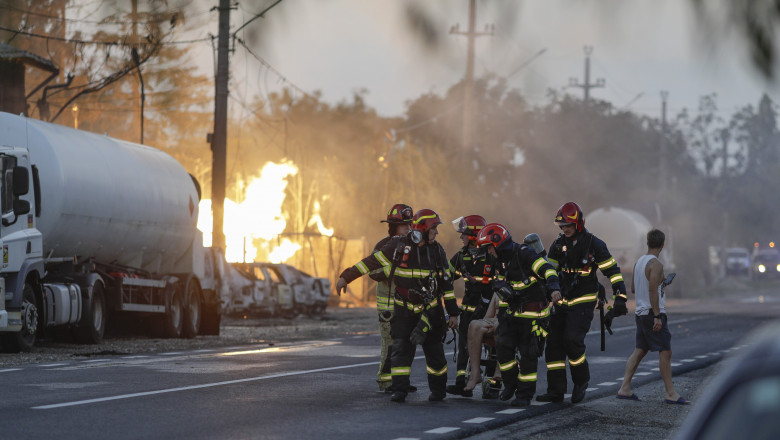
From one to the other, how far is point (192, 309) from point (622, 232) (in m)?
26.3

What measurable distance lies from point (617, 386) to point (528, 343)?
2.68 meters

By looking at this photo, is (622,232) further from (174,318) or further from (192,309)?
(174,318)

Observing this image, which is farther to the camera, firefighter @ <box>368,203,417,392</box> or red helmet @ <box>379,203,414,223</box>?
red helmet @ <box>379,203,414,223</box>

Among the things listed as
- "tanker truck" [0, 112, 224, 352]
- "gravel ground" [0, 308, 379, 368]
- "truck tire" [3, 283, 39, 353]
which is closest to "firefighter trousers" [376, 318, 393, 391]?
"gravel ground" [0, 308, 379, 368]

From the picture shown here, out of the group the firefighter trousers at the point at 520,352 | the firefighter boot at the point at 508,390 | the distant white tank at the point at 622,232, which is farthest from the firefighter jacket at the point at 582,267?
the distant white tank at the point at 622,232

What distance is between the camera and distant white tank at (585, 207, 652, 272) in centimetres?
4734

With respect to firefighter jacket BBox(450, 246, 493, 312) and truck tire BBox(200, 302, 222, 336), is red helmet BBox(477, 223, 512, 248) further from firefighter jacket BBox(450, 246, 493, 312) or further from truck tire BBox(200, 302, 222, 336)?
truck tire BBox(200, 302, 222, 336)

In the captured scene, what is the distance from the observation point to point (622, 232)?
47.9 meters

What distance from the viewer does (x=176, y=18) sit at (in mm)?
4219

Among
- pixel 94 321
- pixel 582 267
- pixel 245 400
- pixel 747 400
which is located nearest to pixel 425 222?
pixel 582 267

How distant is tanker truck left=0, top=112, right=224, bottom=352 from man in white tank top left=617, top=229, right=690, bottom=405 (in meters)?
9.31

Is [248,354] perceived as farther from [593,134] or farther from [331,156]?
[331,156]

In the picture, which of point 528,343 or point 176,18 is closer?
point 176,18

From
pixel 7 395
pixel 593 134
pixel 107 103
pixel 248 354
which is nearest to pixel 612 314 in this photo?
pixel 7 395
